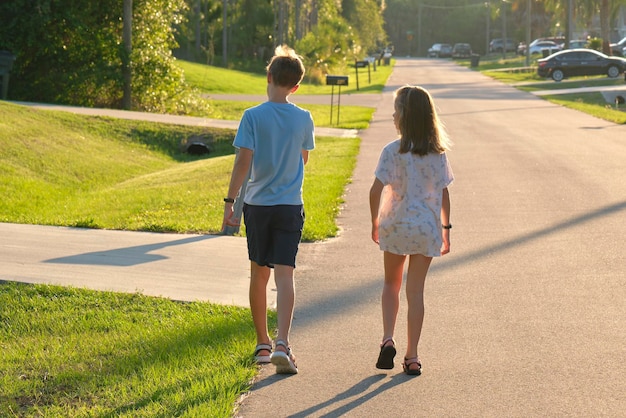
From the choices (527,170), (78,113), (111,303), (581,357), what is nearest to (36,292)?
(111,303)

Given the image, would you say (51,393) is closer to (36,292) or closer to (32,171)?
(36,292)

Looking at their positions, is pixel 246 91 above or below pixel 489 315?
below

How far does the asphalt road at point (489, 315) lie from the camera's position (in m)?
5.66

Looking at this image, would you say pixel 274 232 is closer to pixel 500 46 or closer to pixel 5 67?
pixel 5 67

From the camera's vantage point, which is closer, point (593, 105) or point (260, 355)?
point (260, 355)

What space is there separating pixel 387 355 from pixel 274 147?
4.39 ft

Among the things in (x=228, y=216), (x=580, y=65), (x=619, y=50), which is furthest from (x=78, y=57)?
(x=619, y=50)

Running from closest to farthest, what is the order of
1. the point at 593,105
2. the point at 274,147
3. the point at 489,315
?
the point at 274,147 < the point at 489,315 < the point at 593,105

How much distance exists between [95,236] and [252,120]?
4691 millimetres

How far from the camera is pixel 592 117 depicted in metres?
28.9

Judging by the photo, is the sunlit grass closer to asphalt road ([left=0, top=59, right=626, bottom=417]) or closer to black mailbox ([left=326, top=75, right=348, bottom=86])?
black mailbox ([left=326, top=75, right=348, bottom=86])

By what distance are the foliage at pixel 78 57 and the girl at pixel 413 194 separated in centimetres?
2206

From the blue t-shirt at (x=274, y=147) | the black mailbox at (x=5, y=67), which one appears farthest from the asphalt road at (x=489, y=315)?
the black mailbox at (x=5, y=67)

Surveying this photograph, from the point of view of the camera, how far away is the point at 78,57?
2775cm
